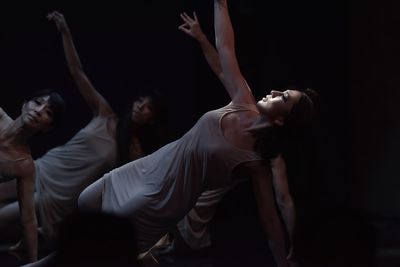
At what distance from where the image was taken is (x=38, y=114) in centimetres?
430

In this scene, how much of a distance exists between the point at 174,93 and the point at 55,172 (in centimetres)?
196

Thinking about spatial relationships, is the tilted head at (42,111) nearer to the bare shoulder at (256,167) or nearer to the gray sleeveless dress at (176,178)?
the gray sleeveless dress at (176,178)

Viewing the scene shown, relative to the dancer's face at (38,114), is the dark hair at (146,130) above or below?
below

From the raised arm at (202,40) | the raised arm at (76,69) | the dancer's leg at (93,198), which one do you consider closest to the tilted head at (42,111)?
the raised arm at (76,69)

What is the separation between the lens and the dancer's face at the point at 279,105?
345 cm

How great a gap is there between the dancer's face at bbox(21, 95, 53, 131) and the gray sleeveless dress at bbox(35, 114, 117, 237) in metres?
1.14

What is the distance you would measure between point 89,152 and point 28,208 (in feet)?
4.18

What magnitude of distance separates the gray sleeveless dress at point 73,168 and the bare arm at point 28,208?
1135 mm

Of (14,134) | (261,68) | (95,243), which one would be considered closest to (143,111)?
(14,134)

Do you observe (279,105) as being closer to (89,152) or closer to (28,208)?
(28,208)

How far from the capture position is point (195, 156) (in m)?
3.54

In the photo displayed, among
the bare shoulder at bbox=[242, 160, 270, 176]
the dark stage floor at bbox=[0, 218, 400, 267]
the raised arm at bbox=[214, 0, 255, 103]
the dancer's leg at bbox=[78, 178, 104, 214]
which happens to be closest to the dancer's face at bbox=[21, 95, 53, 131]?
the dancer's leg at bbox=[78, 178, 104, 214]

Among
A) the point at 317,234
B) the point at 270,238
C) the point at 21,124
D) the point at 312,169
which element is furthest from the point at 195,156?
the point at 312,169

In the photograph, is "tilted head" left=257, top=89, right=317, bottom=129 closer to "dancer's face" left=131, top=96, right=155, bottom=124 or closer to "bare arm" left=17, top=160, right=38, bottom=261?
"bare arm" left=17, top=160, right=38, bottom=261
